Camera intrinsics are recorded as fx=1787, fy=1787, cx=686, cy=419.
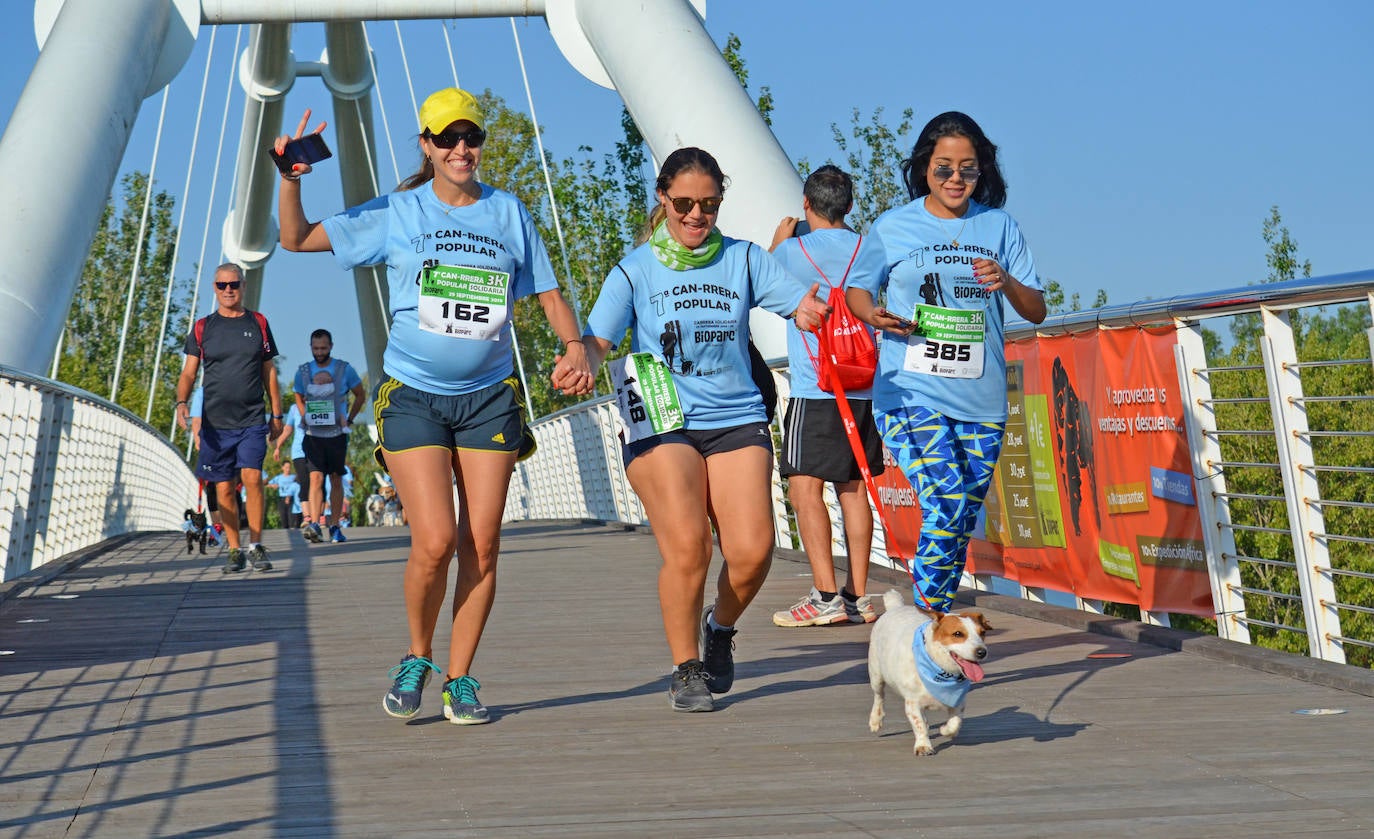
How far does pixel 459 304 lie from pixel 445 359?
6.5 inches

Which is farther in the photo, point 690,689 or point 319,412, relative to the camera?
point 319,412

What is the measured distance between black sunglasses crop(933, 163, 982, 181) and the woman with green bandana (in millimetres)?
557

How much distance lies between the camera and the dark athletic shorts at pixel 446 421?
5.19m

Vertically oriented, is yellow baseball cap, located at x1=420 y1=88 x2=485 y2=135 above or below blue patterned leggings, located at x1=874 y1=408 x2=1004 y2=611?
above

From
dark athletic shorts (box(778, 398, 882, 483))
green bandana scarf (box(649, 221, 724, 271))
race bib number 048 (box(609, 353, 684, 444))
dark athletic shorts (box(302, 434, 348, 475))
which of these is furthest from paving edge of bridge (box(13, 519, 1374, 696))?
dark athletic shorts (box(302, 434, 348, 475))

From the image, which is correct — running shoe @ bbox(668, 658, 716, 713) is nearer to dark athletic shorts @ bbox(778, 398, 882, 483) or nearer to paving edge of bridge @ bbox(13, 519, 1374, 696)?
paving edge of bridge @ bbox(13, 519, 1374, 696)

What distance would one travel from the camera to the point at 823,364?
19.6 feet

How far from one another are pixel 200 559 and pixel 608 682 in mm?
7545

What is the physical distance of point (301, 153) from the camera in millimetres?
5133

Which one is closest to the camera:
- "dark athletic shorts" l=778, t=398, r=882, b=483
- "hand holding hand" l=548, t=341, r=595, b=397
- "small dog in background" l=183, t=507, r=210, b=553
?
"hand holding hand" l=548, t=341, r=595, b=397

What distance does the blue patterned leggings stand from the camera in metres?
5.47

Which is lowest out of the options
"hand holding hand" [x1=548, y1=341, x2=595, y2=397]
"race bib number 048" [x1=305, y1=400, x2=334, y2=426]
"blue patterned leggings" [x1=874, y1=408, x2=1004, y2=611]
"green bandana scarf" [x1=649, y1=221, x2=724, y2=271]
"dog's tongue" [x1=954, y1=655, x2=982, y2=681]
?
"dog's tongue" [x1=954, y1=655, x2=982, y2=681]

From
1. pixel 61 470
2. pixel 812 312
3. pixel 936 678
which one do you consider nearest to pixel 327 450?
pixel 61 470

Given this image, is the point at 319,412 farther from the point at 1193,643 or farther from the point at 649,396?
the point at 649,396
